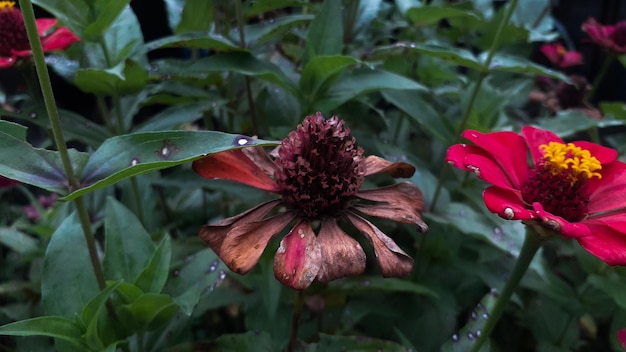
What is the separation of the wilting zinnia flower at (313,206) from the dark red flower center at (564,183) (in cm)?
11

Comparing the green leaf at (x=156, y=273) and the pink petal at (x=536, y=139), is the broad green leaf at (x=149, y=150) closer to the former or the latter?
the green leaf at (x=156, y=273)

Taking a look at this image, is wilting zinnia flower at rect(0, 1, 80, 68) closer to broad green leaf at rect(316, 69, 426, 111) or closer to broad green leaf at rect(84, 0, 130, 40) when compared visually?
broad green leaf at rect(84, 0, 130, 40)

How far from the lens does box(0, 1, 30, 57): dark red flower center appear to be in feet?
2.41

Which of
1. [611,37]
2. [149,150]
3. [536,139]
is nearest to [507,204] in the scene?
[536,139]

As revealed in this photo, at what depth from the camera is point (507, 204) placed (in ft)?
1.47

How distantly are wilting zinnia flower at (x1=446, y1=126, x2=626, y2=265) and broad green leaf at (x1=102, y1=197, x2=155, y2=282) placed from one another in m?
0.32

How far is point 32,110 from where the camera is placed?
0.70 metres

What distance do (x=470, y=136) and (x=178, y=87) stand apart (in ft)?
1.43

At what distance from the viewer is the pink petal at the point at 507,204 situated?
427 millimetres

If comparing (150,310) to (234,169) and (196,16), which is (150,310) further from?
(196,16)

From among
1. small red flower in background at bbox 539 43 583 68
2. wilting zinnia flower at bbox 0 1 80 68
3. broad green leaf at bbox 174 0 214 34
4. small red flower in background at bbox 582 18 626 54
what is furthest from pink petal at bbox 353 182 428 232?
small red flower in background at bbox 539 43 583 68

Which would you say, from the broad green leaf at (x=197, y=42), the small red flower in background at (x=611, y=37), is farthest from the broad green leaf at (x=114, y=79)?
the small red flower in background at (x=611, y=37)

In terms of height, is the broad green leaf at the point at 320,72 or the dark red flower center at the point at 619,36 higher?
the broad green leaf at the point at 320,72

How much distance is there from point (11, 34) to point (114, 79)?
205 mm
